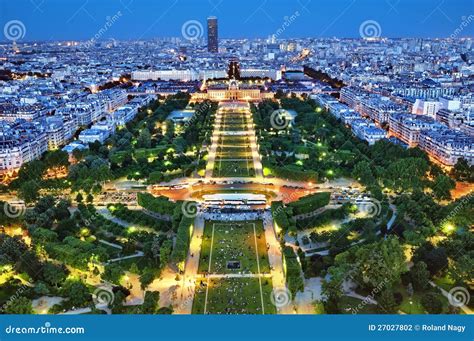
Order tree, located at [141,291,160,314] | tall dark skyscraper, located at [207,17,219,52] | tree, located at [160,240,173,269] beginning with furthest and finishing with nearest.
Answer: tall dark skyscraper, located at [207,17,219,52]
tree, located at [160,240,173,269]
tree, located at [141,291,160,314]

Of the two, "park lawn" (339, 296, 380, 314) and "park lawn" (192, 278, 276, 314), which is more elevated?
"park lawn" (192, 278, 276, 314)

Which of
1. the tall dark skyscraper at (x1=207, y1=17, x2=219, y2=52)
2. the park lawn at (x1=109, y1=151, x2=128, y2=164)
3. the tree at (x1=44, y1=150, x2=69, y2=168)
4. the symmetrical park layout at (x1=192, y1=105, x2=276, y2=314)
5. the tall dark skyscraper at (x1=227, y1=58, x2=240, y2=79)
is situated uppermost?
the tall dark skyscraper at (x1=207, y1=17, x2=219, y2=52)

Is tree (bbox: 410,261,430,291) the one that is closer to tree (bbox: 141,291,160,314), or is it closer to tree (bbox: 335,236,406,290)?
tree (bbox: 335,236,406,290)

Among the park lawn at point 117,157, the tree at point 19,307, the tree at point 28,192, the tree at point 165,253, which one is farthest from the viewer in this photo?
the park lawn at point 117,157

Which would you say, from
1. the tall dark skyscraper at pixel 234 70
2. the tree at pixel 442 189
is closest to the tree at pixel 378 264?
the tree at pixel 442 189

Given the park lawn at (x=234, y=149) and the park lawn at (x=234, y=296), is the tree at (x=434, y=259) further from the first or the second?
the park lawn at (x=234, y=149)

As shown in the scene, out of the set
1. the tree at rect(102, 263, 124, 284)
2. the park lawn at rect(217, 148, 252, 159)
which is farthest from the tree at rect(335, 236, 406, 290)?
the park lawn at rect(217, 148, 252, 159)
